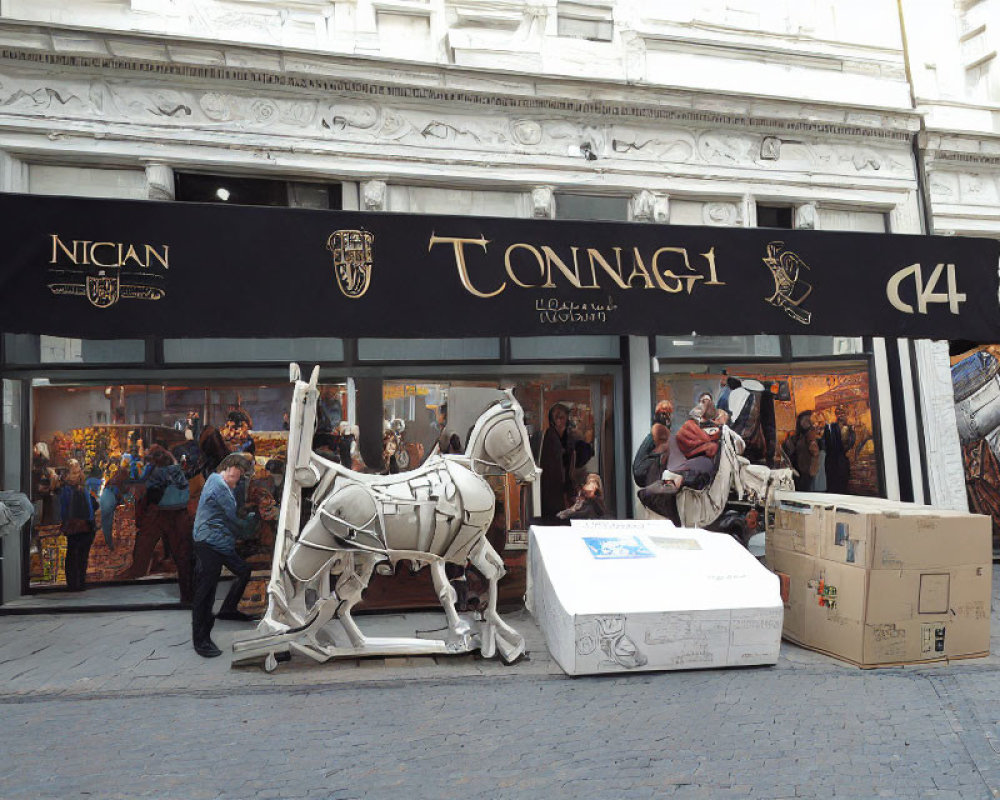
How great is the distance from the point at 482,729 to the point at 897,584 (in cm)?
335

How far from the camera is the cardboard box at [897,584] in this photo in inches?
211

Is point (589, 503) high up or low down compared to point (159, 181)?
down

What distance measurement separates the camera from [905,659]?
542cm

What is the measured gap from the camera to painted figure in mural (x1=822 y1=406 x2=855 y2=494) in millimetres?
8758

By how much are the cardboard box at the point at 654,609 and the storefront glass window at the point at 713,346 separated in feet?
10.6

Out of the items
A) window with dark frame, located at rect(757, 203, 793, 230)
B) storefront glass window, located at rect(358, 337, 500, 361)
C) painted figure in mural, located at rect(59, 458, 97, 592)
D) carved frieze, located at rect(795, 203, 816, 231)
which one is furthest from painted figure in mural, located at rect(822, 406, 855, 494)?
painted figure in mural, located at rect(59, 458, 97, 592)

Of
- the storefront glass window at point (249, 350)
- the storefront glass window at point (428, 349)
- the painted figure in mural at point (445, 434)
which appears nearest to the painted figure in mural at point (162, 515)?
the storefront glass window at point (249, 350)

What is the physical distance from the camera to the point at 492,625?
559 centimetres

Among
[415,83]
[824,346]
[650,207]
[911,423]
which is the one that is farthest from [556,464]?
[911,423]

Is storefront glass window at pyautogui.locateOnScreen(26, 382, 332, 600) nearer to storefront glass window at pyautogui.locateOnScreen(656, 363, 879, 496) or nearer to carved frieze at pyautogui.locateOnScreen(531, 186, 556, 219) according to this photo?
carved frieze at pyautogui.locateOnScreen(531, 186, 556, 219)

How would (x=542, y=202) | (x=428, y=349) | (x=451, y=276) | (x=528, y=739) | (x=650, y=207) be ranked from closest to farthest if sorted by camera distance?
(x=528, y=739) → (x=451, y=276) → (x=428, y=349) → (x=542, y=202) → (x=650, y=207)

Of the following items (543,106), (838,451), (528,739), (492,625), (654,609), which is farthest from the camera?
(838,451)

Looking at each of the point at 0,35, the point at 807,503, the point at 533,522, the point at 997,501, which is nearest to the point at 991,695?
the point at 807,503

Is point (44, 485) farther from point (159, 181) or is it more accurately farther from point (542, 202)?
point (542, 202)
